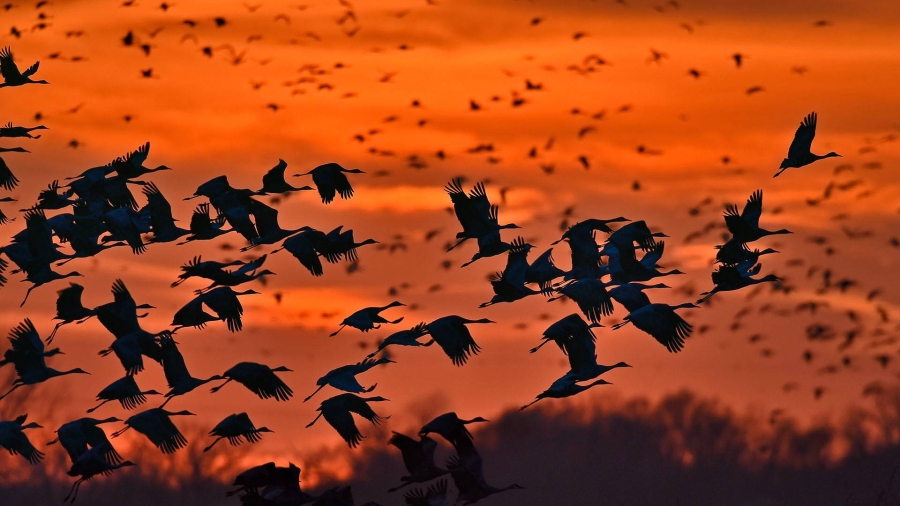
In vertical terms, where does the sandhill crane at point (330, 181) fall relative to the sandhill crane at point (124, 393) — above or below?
above

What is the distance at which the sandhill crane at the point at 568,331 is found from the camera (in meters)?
43.9

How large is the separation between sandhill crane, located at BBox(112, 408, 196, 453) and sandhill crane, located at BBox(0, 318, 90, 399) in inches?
118

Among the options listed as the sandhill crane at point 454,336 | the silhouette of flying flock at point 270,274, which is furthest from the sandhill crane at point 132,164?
the sandhill crane at point 454,336

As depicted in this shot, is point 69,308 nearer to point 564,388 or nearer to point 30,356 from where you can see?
point 30,356

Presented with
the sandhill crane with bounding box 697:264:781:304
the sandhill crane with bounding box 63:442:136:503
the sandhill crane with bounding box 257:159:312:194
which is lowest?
the sandhill crane with bounding box 63:442:136:503

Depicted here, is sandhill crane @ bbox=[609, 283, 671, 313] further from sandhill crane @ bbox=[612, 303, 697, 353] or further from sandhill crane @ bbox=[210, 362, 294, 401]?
sandhill crane @ bbox=[210, 362, 294, 401]

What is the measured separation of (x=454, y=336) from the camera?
145 ft

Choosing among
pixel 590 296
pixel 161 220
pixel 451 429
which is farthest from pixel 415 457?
pixel 161 220

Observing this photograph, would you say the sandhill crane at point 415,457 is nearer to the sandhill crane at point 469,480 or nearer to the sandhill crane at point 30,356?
the sandhill crane at point 469,480

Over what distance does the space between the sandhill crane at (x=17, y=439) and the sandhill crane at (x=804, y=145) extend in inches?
748

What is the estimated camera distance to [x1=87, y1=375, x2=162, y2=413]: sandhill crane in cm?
4488

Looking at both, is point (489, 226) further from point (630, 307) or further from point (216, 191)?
point (216, 191)

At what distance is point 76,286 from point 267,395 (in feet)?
25.6

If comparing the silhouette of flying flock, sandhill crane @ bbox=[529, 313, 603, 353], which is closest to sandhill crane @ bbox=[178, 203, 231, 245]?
the silhouette of flying flock
